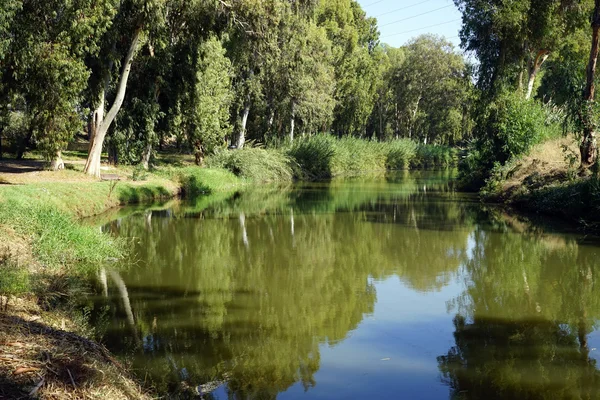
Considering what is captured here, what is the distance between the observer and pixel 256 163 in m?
39.3

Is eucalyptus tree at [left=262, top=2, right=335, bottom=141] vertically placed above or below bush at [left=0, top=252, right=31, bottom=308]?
above

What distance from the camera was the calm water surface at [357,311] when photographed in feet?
22.9

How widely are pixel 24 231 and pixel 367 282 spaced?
699 cm

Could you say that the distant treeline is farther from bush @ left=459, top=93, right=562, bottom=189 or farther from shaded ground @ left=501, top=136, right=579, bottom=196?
shaded ground @ left=501, top=136, right=579, bottom=196

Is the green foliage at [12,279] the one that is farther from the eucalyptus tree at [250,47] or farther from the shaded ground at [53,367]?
the eucalyptus tree at [250,47]

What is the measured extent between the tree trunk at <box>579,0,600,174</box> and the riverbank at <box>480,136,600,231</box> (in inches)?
14.3

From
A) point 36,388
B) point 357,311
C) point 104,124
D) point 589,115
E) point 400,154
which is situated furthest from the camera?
point 400,154

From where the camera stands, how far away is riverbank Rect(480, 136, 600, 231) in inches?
750

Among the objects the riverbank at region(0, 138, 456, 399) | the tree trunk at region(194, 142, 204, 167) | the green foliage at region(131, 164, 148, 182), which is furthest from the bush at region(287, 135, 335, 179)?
the green foliage at region(131, 164, 148, 182)

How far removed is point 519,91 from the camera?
30500mm

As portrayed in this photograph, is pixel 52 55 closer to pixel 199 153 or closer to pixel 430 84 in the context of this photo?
pixel 199 153

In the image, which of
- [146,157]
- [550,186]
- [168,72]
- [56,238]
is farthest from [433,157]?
[56,238]

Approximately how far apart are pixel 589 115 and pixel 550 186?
3117mm

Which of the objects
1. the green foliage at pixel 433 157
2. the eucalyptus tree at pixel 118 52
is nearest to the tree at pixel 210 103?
the eucalyptus tree at pixel 118 52
